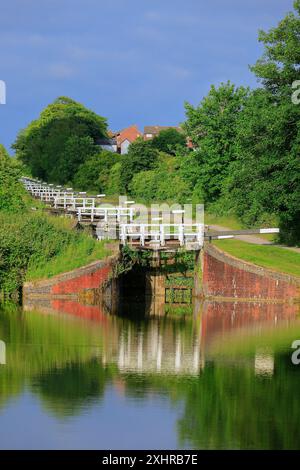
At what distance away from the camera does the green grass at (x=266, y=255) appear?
4666 cm

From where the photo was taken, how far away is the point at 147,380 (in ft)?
90.3

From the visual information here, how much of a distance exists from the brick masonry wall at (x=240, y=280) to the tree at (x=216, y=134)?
17.7 meters

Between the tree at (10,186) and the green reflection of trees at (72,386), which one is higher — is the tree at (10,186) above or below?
above

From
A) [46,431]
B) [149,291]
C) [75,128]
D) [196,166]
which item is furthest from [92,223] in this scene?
[75,128]

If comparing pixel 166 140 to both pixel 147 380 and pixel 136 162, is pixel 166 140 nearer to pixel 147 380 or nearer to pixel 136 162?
pixel 136 162

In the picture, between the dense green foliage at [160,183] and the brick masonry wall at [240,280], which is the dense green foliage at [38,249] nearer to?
the brick masonry wall at [240,280]

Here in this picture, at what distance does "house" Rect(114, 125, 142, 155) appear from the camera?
560ft

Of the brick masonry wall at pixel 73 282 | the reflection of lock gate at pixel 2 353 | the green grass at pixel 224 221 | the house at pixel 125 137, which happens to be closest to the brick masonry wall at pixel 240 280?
the brick masonry wall at pixel 73 282

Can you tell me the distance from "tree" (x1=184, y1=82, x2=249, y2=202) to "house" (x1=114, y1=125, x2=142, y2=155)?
10108 cm

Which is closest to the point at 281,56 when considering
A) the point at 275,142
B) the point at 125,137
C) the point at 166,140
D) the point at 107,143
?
the point at 275,142

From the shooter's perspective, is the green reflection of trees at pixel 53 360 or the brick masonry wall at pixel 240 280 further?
the brick masonry wall at pixel 240 280

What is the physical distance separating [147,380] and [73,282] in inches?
766
